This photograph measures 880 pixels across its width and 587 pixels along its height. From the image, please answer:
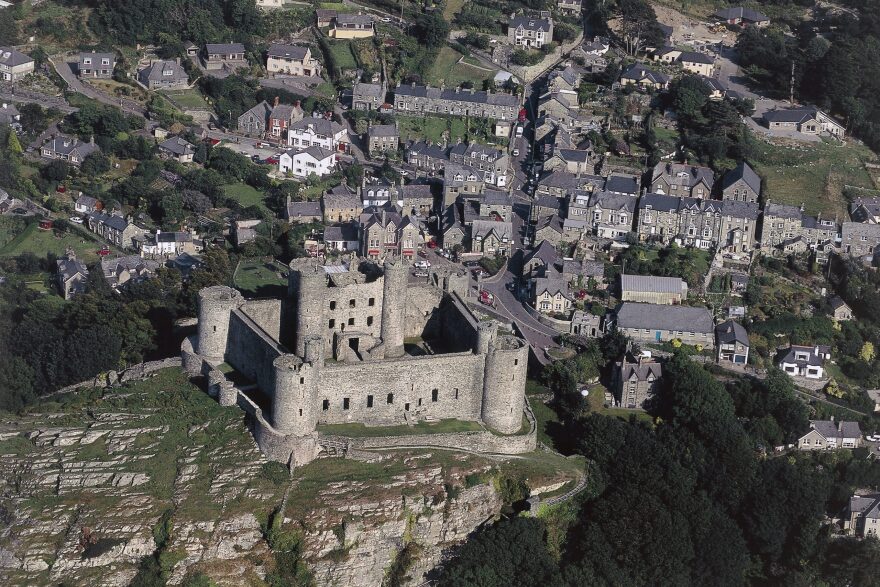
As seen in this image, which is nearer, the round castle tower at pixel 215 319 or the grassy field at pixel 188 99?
the round castle tower at pixel 215 319

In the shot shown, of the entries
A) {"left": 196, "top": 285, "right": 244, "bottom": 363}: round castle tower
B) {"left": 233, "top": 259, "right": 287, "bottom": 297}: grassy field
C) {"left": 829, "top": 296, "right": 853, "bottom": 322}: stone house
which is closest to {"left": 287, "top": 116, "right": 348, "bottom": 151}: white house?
{"left": 233, "top": 259, "right": 287, "bottom": 297}: grassy field

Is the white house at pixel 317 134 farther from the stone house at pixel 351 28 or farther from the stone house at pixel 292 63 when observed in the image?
the stone house at pixel 351 28

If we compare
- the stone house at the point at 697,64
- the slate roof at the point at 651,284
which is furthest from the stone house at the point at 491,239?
the stone house at the point at 697,64

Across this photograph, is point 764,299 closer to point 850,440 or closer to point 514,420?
point 850,440

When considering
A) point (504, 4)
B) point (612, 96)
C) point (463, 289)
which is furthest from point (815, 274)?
point (504, 4)

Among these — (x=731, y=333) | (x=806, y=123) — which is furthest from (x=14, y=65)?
(x=806, y=123)
